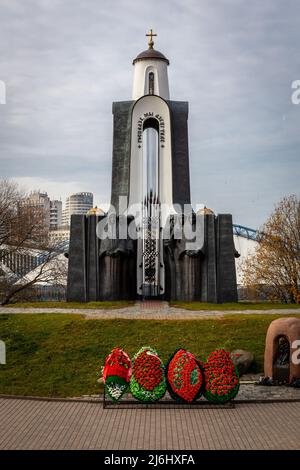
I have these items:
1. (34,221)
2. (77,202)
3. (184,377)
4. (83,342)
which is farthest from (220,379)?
(77,202)

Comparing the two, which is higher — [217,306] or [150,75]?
[150,75]

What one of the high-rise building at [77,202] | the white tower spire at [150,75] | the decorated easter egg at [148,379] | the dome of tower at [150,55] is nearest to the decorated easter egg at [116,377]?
the decorated easter egg at [148,379]

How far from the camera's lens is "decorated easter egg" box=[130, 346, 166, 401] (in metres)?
11.7

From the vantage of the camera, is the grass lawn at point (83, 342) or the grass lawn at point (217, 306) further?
the grass lawn at point (217, 306)

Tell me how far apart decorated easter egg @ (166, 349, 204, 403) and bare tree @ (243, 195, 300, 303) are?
18.8 metres

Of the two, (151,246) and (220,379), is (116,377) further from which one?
(151,246)

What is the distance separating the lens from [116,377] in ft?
38.9

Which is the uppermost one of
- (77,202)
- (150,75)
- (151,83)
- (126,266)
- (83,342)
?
(77,202)

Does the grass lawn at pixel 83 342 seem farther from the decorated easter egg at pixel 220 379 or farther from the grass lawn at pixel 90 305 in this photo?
the grass lawn at pixel 90 305

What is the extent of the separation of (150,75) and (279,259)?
32.8ft

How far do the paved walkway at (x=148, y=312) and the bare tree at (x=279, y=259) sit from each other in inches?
341

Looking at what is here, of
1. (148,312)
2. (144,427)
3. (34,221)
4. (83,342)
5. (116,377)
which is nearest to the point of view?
(144,427)

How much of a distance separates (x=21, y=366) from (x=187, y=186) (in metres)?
13.9

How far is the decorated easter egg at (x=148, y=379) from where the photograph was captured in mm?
11742
